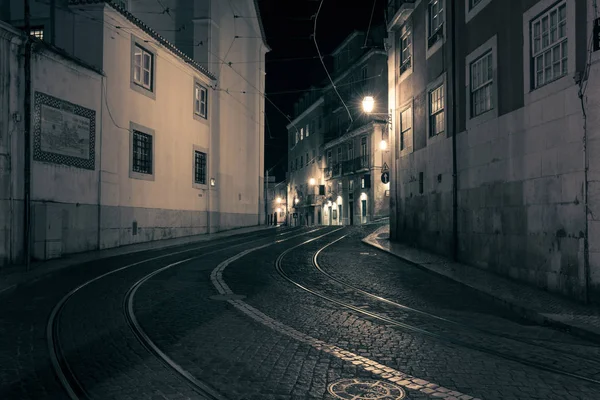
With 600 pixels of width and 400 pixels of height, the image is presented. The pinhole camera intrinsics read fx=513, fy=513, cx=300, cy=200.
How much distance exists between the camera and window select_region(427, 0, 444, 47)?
52.6ft

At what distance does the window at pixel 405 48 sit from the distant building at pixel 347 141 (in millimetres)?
12493

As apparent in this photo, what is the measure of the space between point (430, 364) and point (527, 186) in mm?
6526

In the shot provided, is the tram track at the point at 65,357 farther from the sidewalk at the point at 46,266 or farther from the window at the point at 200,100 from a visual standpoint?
the window at the point at 200,100

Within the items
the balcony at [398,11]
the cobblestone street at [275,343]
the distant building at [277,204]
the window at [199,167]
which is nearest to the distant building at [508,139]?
the balcony at [398,11]

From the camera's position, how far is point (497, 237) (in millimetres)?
11805

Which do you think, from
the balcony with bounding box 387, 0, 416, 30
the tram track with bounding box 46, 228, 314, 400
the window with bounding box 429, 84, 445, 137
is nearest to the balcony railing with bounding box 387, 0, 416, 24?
the balcony with bounding box 387, 0, 416, 30

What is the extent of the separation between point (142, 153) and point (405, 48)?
38.7ft

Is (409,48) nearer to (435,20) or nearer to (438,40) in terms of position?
(435,20)

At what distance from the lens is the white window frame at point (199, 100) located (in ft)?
89.9

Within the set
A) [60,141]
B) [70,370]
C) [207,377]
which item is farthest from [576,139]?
[60,141]

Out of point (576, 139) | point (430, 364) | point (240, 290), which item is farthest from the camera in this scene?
point (240, 290)

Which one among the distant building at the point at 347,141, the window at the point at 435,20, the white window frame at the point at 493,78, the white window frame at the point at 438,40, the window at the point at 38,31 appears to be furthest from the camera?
the distant building at the point at 347,141

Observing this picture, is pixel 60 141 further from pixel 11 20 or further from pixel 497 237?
pixel 497 237

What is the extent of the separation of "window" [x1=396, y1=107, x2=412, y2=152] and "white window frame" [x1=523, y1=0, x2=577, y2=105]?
8348 mm
